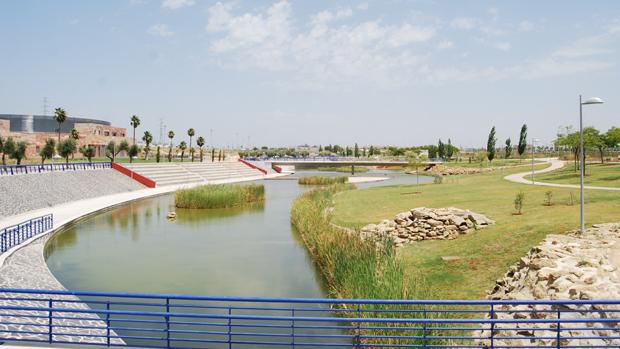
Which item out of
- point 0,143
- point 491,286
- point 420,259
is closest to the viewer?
point 491,286

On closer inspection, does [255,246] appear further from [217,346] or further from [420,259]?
[217,346]

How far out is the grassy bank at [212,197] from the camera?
161 feet

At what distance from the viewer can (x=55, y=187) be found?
4966 cm

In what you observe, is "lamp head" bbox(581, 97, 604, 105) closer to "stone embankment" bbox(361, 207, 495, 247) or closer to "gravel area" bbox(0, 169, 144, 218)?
"stone embankment" bbox(361, 207, 495, 247)

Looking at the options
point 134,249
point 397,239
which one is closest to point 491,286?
point 397,239

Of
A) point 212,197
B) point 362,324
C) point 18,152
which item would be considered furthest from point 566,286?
point 18,152

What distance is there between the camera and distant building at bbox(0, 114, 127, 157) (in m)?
99.4

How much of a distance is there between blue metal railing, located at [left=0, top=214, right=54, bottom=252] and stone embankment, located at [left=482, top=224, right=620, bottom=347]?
2490 centimetres

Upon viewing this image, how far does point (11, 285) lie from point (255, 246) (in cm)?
1461

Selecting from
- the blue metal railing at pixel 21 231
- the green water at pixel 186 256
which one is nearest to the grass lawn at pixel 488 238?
the green water at pixel 186 256

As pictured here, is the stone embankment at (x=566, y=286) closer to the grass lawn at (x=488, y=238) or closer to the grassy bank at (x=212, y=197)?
the grass lawn at (x=488, y=238)

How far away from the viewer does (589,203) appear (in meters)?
31.1

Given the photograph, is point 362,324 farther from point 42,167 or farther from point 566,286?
point 42,167

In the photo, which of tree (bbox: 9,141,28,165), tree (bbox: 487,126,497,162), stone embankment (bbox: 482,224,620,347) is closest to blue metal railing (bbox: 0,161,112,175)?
tree (bbox: 9,141,28,165)
